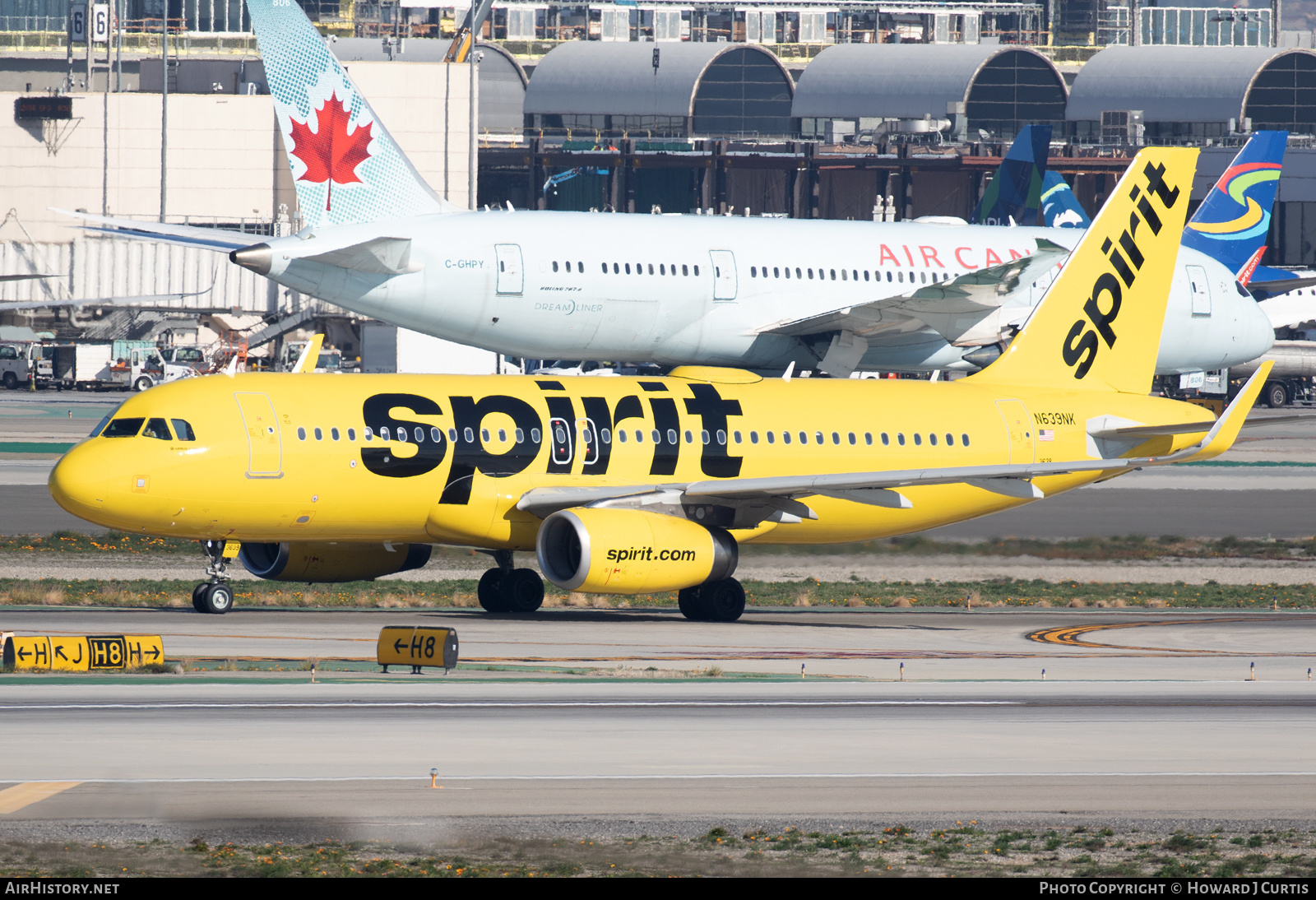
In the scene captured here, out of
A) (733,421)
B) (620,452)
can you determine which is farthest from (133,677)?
(733,421)

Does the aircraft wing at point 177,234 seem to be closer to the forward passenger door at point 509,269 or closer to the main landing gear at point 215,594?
the forward passenger door at point 509,269

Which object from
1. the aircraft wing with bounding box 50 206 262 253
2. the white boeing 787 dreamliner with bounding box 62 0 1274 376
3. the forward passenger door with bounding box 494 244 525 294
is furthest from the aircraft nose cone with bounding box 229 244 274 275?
the aircraft wing with bounding box 50 206 262 253

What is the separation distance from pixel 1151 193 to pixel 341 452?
1891 centimetres

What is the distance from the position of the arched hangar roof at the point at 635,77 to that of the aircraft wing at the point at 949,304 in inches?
4135

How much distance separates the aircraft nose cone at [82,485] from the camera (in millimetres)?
29766

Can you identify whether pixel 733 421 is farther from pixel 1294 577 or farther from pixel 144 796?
pixel 144 796

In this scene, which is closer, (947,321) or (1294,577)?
(1294,577)

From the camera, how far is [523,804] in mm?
16062

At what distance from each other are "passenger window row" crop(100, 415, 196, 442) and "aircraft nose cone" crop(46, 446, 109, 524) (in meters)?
0.69

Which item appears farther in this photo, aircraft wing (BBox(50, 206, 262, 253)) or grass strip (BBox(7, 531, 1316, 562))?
aircraft wing (BBox(50, 206, 262, 253))

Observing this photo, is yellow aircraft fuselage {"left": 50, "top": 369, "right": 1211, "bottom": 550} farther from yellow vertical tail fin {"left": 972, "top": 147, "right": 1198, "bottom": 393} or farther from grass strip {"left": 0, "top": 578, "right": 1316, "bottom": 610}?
grass strip {"left": 0, "top": 578, "right": 1316, "bottom": 610}

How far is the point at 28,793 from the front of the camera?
52.5ft

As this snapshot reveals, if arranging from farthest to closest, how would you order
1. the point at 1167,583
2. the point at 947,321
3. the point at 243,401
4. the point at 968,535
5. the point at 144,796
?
the point at 947,321, the point at 1167,583, the point at 968,535, the point at 243,401, the point at 144,796

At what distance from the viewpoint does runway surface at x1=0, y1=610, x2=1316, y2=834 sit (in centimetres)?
1636
